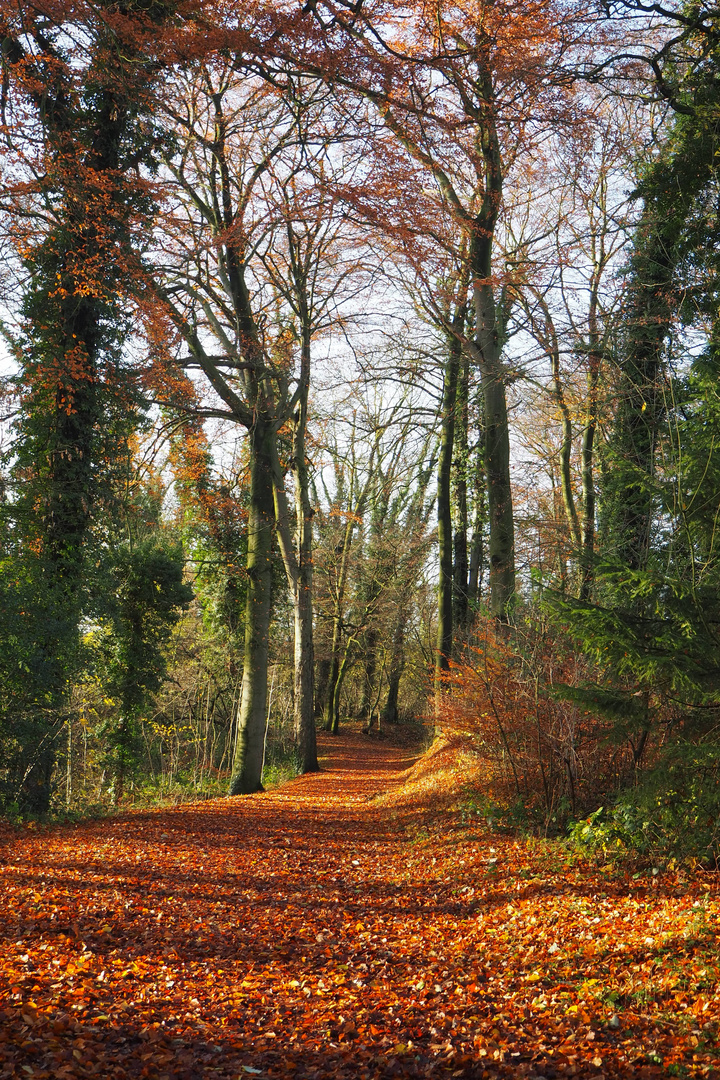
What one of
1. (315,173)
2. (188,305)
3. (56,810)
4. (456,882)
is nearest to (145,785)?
(56,810)

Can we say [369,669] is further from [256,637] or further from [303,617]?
[256,637]

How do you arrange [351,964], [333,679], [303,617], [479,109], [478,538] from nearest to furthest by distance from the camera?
[351,964]
[479,109]
[303,617]
[478,538]
[333,679]

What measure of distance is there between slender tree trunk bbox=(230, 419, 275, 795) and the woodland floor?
540cm

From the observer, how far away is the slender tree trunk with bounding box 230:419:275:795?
13.3 metres

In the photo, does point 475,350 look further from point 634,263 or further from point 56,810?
point 56,810

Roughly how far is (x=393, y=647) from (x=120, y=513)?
57.9 feet

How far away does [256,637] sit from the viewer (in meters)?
13.3

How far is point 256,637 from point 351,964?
28.5 feet

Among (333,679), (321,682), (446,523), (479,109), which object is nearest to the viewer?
(479,109)

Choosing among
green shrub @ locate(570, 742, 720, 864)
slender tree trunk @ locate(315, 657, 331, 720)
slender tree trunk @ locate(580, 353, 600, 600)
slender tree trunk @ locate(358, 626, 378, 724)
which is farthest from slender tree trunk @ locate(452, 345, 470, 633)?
green shrub @ locate(570, 742, 720, 864)

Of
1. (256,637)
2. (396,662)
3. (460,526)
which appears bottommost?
(396,662)

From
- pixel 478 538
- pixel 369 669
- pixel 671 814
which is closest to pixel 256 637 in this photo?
pixel 671 814

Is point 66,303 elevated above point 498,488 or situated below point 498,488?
above

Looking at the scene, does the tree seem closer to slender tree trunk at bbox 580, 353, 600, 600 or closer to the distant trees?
the distant trees
